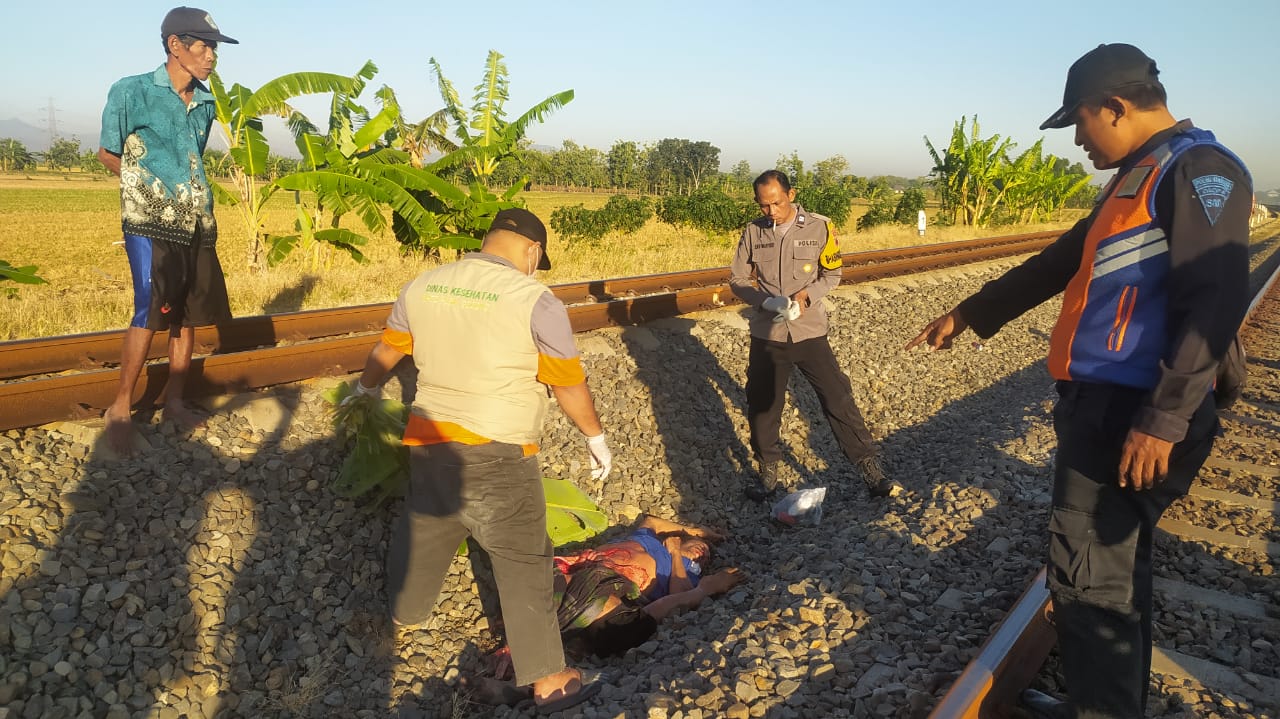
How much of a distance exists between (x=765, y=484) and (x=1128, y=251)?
3.95 meters

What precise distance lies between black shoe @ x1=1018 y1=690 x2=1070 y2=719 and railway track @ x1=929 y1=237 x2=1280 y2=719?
51 millimetres

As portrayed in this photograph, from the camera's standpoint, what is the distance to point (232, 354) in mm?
5262

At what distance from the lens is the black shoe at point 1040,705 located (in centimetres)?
290

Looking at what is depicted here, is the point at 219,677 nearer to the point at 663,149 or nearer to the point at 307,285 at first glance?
the point at 307,285

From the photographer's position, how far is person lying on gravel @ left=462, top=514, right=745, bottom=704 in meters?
3.99

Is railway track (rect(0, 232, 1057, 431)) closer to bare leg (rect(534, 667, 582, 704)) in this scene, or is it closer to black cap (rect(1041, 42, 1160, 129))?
bare leg (rect(534, 667, 582, 704))

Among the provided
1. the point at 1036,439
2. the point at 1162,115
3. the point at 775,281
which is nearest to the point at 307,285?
the point at 775,281

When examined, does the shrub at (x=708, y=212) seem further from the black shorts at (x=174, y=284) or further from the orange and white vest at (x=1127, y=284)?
the orange and white vest at (x=1127, y=284)

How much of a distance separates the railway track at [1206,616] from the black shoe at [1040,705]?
51 mm

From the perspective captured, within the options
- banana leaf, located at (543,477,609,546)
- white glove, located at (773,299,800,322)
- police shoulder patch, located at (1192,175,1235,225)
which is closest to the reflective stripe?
police shoulder patch, located at (1192,175,1235,225)

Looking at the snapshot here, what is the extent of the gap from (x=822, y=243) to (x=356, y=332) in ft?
14.3

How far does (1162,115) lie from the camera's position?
2375 millimetres

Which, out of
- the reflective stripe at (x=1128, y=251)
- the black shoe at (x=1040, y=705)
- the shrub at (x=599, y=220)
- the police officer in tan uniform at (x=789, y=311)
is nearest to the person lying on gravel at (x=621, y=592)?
the police officer in tan uniform at (x=789, y=311)

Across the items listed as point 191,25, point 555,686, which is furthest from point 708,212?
point 555,686
